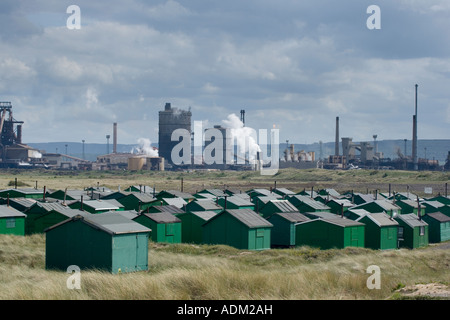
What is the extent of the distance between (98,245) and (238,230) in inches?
472

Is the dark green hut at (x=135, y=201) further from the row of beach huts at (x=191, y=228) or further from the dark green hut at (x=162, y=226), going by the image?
the dark green hut at (x=162, y=226)

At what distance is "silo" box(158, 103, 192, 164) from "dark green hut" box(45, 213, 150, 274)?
144m

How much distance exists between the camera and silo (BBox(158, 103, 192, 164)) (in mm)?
171000

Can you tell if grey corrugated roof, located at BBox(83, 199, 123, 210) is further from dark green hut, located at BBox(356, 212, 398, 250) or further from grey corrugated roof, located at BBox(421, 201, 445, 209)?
grey corrugated roof, located at BBox(421, 201, 445, 209)

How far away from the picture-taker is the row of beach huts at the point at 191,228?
2486cm

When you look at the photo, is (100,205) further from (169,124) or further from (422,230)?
(169,124)

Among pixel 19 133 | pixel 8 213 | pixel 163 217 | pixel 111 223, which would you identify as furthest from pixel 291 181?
pixel 111 223

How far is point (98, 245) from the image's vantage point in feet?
80.4

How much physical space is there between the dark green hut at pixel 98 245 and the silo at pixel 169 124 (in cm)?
14409

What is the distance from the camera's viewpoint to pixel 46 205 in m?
39.3

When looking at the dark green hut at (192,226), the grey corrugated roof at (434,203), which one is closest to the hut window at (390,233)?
the dark green hut at (192,226)

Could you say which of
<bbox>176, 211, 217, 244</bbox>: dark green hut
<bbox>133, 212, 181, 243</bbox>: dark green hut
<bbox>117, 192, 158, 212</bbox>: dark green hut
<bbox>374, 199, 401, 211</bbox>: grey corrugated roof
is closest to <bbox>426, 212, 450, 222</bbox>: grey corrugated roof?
<bbox>374, 199, 401, 211</bbox>: grey corrugated roof
